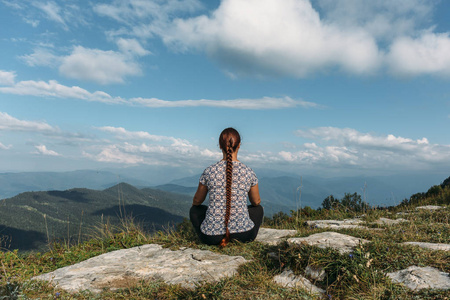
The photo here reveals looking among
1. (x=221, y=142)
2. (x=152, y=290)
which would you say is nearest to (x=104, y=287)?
(x=152, y=290)

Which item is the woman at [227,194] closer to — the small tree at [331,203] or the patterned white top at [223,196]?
the patterned white top at [223,196]

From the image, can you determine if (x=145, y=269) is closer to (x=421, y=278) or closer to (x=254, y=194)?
(x=254, y=194)

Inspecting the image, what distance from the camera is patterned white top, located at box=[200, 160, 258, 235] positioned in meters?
5.52

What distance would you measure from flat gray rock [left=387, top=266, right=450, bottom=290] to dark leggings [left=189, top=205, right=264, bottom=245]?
286 cm

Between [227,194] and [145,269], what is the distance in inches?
78.2

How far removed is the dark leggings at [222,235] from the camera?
18.8 ft

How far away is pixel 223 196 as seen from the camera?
5566 millimetres

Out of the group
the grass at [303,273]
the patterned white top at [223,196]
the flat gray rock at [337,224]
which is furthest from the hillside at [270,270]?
the flat gray rock at [337,224]

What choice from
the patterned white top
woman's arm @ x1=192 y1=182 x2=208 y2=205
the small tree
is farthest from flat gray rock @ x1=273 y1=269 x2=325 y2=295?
the small tree

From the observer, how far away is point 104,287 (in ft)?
13.8

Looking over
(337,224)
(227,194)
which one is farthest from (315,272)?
(337,224)

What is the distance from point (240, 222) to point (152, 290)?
7.62ft

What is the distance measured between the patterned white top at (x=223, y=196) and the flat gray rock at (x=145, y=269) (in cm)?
59

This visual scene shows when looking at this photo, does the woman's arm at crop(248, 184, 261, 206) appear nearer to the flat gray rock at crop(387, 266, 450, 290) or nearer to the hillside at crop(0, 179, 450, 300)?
the hillside at crop(0, 179, 450, 300)
